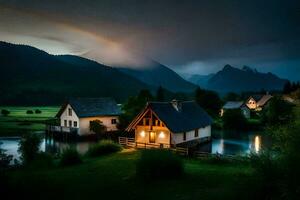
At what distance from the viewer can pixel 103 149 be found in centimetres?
3678

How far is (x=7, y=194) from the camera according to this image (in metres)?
18.0

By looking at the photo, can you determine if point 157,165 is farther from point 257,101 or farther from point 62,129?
point 257,101

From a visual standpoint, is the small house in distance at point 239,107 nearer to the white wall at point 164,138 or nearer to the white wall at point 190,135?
the white wall at point 190,135

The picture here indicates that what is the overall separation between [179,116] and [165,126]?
167 inches

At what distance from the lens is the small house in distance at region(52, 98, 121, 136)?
57156mm

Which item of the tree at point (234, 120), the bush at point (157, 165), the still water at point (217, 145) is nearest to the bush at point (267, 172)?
the bush at point (157, 165)

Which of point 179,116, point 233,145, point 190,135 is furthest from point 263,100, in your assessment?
point 179,116

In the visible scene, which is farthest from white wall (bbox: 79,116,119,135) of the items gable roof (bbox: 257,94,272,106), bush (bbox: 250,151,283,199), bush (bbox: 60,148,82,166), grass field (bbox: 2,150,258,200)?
gable roof (bbox: 257,94,272,106)

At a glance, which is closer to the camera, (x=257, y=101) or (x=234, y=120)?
(x=234, y=120)

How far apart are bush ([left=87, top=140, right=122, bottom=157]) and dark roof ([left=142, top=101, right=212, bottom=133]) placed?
23.9 ft

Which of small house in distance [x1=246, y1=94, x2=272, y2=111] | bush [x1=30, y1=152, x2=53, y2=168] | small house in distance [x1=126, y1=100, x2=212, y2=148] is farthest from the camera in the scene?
small house in distance [x1=246, y1=94, x2=272, y2=111]

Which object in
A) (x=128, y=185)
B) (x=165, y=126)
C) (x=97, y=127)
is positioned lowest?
(x=128, y=185)

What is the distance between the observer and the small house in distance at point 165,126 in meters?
41.1

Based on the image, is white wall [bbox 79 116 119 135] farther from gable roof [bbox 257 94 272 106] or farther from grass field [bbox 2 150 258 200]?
gable roof [bbox 257 94 272 106]
